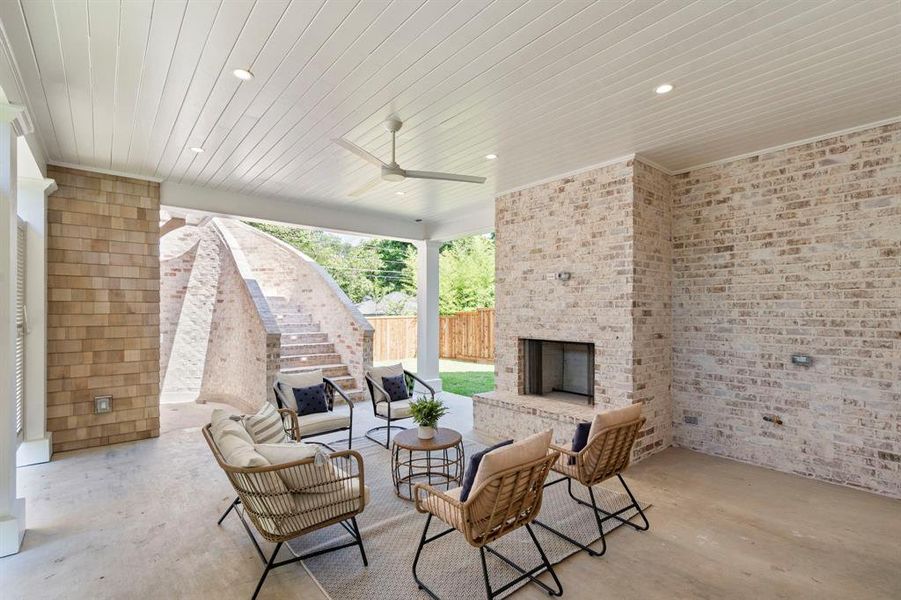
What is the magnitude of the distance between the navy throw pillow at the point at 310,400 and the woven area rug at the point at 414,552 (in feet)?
4.70

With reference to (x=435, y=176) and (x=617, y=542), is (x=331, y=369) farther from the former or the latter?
(x=617, y=542)

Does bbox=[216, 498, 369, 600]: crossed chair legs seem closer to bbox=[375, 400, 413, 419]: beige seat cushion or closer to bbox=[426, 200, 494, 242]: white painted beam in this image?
bbox=[375, 400, 413, 419]: beige seat cushion

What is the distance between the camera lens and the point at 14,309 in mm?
2969

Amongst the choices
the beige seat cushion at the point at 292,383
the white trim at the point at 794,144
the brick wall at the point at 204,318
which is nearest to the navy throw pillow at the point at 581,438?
the beige seat cushion at the point at 292,383

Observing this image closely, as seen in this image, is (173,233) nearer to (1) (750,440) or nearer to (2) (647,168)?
(2) (647,168)

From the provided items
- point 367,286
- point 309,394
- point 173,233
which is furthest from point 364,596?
point 367,286

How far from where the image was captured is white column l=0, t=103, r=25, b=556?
9.30ft

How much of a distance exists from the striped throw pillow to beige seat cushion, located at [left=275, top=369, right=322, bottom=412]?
3.83ft

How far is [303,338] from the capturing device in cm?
809

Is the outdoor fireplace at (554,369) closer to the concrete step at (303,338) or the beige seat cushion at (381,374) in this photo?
the beige seat cushion at (381,374)

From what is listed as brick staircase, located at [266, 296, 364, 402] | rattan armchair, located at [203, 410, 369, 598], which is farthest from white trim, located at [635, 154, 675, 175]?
brick staircase, located at [266, 296, 364, 402]

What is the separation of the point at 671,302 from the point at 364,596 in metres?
4.16

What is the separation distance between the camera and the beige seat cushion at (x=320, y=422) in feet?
14.4

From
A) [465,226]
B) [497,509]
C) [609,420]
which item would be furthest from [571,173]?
[497,509]
